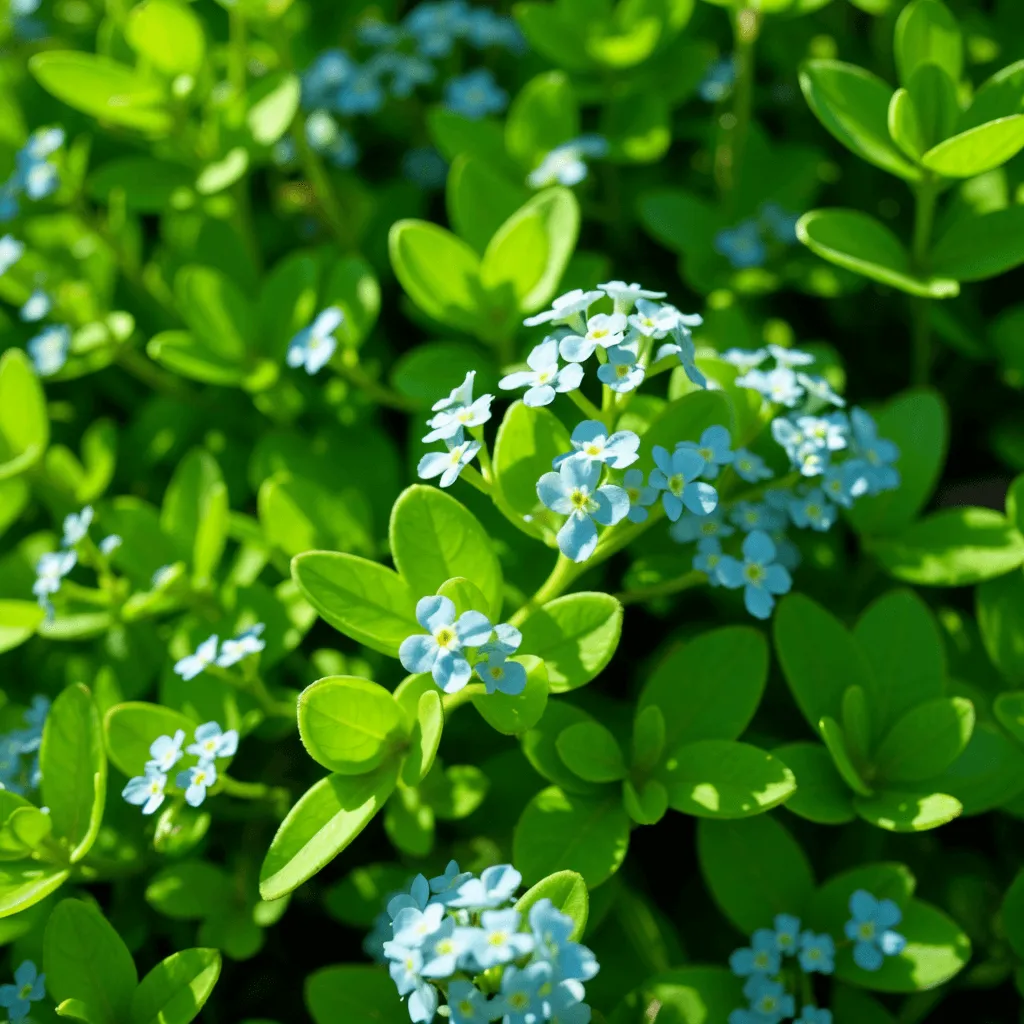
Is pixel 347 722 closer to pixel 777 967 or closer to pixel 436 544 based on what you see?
pixel 436 544

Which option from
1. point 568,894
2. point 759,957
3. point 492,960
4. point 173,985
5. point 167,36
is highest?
point 167,36

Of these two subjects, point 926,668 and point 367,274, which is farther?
point 367,274

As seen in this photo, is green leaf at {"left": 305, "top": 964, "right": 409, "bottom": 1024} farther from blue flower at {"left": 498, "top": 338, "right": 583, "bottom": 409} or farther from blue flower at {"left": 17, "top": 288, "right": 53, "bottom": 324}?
blue flower at {"left": 17, "top": 288, "right": 53, "bottom": 324}

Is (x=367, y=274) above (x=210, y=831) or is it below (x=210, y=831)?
above

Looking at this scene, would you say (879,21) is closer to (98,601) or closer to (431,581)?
(431,581)

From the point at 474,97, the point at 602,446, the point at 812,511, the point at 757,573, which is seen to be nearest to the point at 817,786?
the point at 757,573

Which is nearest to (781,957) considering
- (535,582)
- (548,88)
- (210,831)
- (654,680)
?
(654,680)
